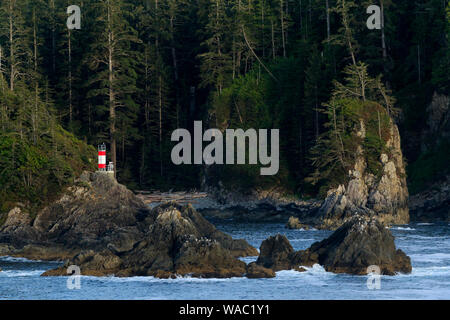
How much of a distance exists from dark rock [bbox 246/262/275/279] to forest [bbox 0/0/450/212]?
24.4 m

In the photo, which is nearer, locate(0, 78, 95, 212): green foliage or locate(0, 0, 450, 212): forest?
locate(0, 78, 95, 212): green foliage

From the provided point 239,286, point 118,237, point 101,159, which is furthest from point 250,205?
point 239,286

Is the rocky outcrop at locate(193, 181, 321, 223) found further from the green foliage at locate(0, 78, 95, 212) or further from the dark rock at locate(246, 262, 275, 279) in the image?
the dark rock at locate(246, 262, 275, 279)

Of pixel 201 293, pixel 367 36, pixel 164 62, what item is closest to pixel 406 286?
pixel 201 293

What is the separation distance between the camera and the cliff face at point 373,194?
59.1 m

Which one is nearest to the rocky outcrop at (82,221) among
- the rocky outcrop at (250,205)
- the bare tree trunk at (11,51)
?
the rocky outcrop at (250,205)

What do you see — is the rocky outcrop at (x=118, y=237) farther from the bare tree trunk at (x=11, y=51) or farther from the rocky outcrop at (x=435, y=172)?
the rocky outcrop at (x=435, y=172)

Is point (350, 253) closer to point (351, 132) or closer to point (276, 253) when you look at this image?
point (276, 253)

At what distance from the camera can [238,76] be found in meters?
79.8

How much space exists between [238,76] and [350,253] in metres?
41.2

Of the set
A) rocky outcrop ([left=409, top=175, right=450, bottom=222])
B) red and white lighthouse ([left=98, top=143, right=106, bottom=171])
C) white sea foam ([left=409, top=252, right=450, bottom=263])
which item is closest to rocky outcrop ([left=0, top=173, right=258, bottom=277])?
red and white lighthouse ([left=98, top=143, right=106, bottom=171])

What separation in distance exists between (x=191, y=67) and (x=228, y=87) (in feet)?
33.7

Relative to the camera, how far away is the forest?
2717 inches
